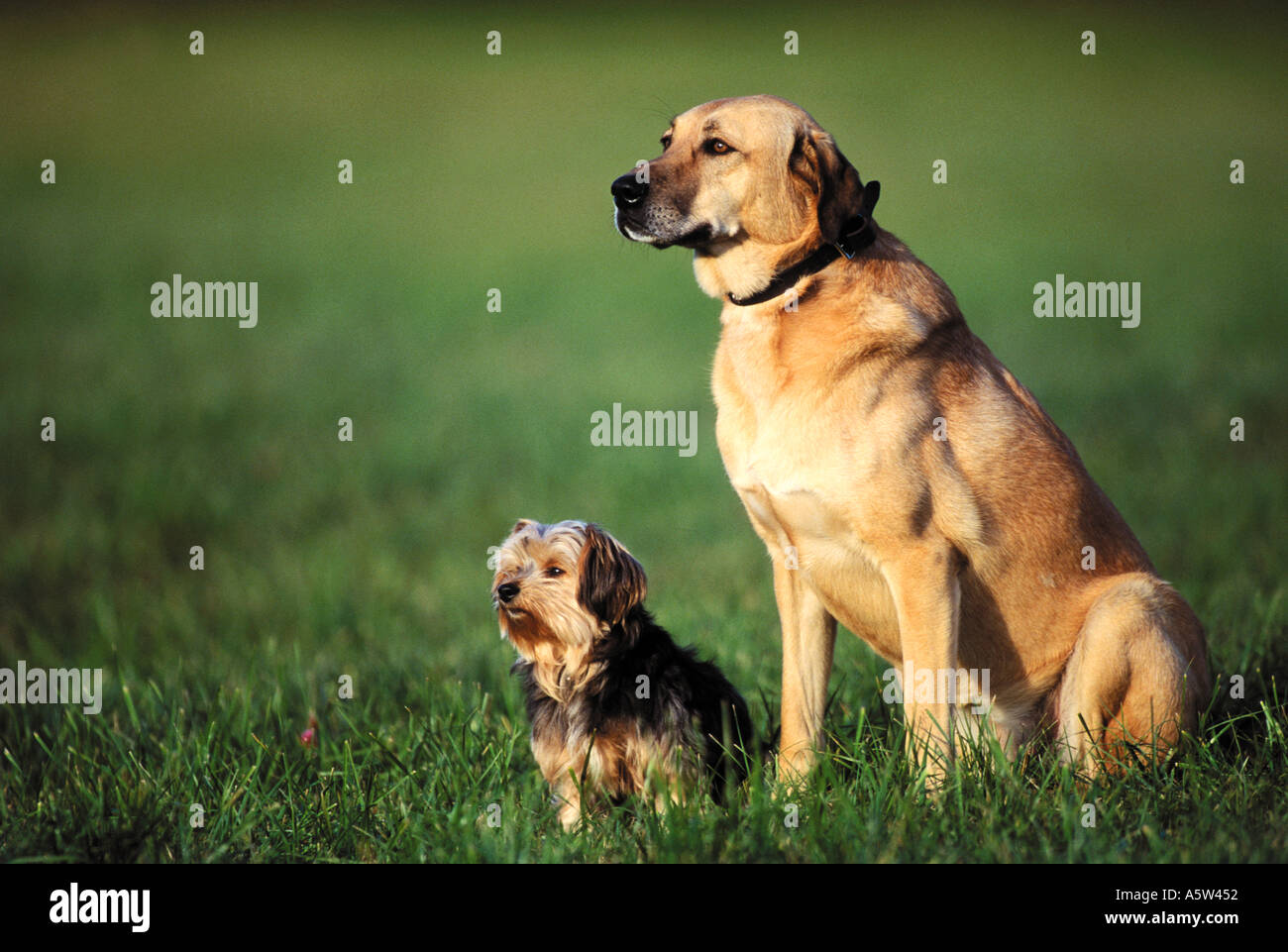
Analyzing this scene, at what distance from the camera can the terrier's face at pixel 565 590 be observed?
13.9 feet

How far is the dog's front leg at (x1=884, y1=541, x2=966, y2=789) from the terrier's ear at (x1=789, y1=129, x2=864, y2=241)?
44.9 inches

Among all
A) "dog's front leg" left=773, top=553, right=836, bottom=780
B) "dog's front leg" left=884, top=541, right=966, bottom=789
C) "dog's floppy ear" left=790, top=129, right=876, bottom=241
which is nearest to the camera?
Result: "dog's front leg" left=884, top=541, right=966, bottom=789

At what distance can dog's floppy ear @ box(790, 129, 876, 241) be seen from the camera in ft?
13.3

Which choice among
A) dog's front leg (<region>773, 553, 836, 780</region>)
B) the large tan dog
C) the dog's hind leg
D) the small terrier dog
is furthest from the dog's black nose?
the dog's hind leg

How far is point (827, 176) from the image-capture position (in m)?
4.06

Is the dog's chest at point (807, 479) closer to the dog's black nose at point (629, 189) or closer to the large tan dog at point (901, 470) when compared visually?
the large tan dog at point (901, 470)

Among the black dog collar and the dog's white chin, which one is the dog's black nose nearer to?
the dog's white chin

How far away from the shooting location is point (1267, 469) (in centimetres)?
992

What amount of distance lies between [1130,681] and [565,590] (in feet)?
6.42

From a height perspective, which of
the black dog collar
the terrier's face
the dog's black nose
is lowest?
the terrier's face

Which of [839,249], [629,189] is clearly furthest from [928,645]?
[629,189]

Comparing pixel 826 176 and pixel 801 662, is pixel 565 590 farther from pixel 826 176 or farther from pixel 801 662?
pixel 826 176
